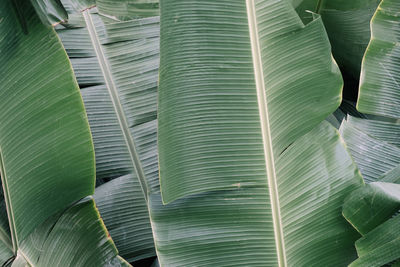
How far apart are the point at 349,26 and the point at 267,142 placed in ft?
2.82

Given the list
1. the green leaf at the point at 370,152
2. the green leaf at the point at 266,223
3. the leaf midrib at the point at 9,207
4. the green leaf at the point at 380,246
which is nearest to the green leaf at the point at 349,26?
the green leaf at the point at 370,152

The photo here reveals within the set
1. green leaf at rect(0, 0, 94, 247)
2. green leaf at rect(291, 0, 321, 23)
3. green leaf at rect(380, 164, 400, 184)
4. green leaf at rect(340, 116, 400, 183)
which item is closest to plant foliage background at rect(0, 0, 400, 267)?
green leaf at rect(0, 0, 94, 247)

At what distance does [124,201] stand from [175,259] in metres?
0.34

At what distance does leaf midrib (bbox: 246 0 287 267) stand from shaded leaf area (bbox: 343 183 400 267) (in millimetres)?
155

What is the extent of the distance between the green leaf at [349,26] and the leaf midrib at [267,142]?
736 mm

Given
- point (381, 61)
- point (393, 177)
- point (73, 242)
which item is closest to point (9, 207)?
point (73, 242)

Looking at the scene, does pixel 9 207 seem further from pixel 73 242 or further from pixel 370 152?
pixel 370 152

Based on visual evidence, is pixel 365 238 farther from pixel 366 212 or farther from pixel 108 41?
pixel 108 41

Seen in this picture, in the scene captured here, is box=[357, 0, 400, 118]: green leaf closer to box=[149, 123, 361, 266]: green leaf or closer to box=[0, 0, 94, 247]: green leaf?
box=[149, 123, 361, 266]: green leaf

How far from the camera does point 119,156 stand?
4.25ft

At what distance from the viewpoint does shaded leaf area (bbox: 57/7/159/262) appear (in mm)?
1243

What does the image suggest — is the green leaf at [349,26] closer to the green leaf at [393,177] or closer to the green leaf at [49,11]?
the green leaf at [393,177]

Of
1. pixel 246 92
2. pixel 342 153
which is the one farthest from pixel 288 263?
pixel 246 92

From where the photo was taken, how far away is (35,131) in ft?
3.07
